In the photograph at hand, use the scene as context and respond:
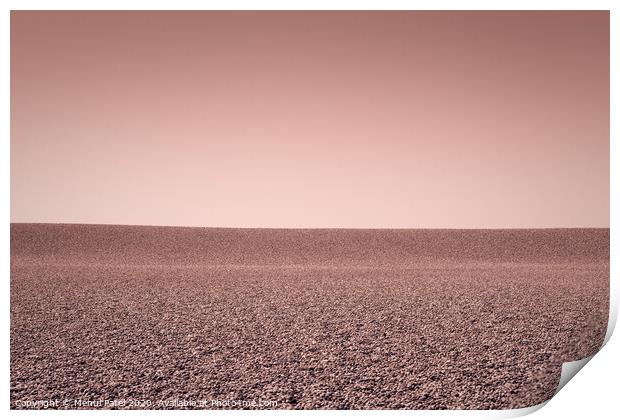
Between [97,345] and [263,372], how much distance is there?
1.29m

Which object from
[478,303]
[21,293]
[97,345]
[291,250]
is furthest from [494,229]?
[97,345]

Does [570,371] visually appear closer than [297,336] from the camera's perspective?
Yes

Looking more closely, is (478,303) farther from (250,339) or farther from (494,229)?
(494,229)

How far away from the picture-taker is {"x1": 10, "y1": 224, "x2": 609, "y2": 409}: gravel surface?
2943 mm

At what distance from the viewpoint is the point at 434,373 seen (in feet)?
10.5

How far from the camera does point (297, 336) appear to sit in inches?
157

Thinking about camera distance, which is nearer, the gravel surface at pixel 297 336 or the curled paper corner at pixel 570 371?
the curled paper corner at pixel 570 371

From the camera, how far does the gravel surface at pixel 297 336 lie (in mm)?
2943
